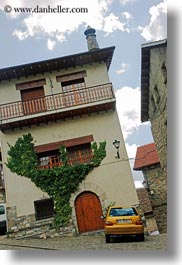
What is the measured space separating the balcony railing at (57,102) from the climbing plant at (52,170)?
70 centimetres

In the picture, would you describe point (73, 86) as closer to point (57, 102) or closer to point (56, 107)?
point (57, 102)

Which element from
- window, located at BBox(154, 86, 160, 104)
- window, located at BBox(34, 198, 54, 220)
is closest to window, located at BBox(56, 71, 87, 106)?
window, located at BBox(154, 86, 160, 104)

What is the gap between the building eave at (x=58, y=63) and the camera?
6.44 meters

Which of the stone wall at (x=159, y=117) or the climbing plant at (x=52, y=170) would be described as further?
the climbing plant at (x=52, y=170)

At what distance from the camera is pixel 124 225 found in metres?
4.24

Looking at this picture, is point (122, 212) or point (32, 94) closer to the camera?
point (122, 212)

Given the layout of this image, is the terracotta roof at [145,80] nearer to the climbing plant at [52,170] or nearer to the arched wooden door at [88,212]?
the climbing plant at [52,170]

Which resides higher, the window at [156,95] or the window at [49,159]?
the window at [156,95]

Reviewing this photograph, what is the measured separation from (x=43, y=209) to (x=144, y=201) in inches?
75.6

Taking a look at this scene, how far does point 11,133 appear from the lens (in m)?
6.04

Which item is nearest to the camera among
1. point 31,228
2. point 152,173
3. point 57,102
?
point 31,228

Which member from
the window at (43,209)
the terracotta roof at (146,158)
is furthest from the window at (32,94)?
the terracotta roof at (146,158)

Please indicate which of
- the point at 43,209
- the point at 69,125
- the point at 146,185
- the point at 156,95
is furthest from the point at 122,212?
the point at 156,95

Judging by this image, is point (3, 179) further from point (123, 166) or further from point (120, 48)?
point (120, 48)
